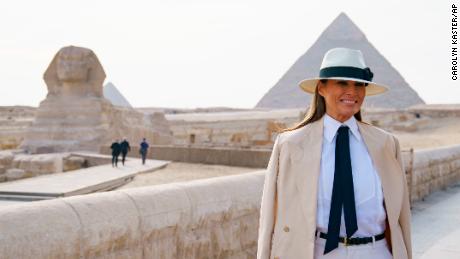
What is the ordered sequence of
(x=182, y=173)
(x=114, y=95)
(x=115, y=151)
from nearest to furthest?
(x=182, y=173) < (x=115, y=151) < (x=114, y=95)

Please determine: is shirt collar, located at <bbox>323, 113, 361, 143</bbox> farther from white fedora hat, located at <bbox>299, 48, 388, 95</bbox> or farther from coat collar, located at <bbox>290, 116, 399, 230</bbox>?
white fedora hat, located at <bbox>299, 48, 388, 95</bbox>

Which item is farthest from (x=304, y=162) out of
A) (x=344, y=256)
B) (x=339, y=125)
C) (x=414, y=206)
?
(x=414, y=206)

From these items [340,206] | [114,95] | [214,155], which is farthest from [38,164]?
[114,95]

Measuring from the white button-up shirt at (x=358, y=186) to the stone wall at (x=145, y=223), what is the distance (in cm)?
106

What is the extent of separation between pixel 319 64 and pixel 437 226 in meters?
131

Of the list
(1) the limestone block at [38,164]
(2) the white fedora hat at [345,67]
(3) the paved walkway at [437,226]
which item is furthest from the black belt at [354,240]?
(1) the limestone block at [38,164]

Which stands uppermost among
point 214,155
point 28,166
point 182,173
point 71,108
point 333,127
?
point 333,127

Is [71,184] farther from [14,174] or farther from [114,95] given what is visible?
[114,95]

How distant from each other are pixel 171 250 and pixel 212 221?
1.42ft

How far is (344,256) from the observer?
1.92 metres

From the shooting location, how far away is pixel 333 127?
2039mm

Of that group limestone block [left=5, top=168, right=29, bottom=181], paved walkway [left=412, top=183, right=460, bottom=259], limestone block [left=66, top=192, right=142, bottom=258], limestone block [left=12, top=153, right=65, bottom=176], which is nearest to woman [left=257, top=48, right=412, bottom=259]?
limestone block [left=66, top=192, right=142, bottom=258]

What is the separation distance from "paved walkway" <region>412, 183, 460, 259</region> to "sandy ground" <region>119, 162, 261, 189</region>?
4.43 m

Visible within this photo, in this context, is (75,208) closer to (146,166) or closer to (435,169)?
(435,169)
